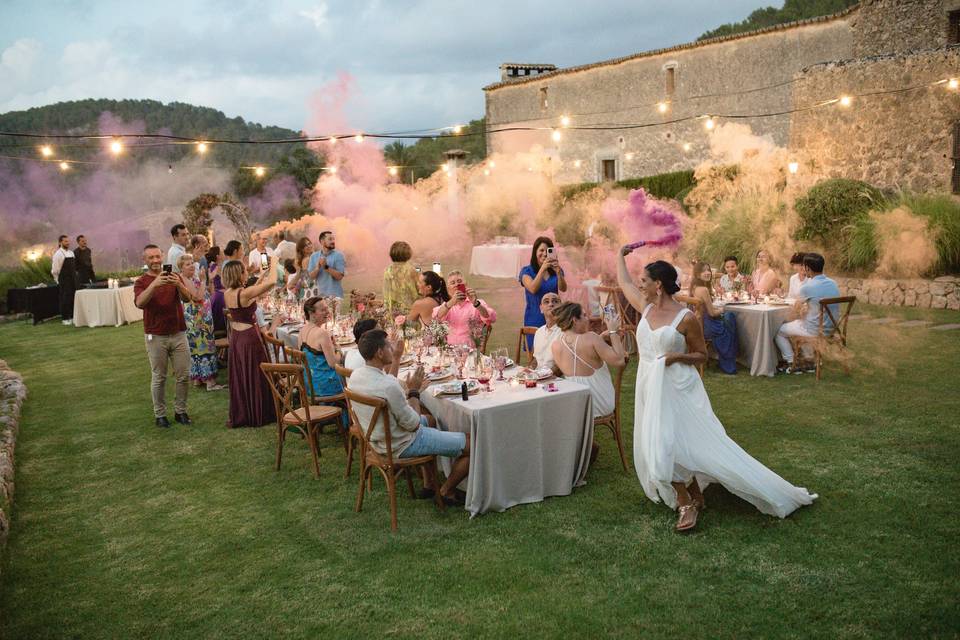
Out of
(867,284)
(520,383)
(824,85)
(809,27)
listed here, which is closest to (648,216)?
(824,85)

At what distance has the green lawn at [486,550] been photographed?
319 cm

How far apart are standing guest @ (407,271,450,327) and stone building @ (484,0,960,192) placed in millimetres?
8494

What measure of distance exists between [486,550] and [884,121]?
721 inches

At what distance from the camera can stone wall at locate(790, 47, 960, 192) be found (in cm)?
1638

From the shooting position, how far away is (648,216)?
19.2m

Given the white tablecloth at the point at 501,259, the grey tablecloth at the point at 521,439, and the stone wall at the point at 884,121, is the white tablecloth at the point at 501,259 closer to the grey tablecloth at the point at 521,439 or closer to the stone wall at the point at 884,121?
the stone wall at the point at 884,121

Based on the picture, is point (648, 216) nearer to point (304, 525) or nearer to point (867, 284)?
point (867, 284)

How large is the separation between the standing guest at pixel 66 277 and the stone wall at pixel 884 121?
19.1 m

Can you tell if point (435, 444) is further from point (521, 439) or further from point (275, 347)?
point (275, 347)

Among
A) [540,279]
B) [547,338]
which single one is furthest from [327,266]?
[547,338]

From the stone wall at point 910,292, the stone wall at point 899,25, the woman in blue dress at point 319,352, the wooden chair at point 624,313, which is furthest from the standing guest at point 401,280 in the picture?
the stone wall at point 899,25

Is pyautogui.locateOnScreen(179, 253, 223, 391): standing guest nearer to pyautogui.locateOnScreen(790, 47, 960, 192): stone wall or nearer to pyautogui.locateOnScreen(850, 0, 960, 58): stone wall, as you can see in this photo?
pyautogui.locateOnScreen(790, 47, 960, 192): stone wall

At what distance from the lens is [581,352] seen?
189 inches

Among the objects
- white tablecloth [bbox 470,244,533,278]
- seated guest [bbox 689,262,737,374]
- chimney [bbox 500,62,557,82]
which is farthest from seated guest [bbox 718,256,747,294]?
chimney [bbox 500,62,557,82]
